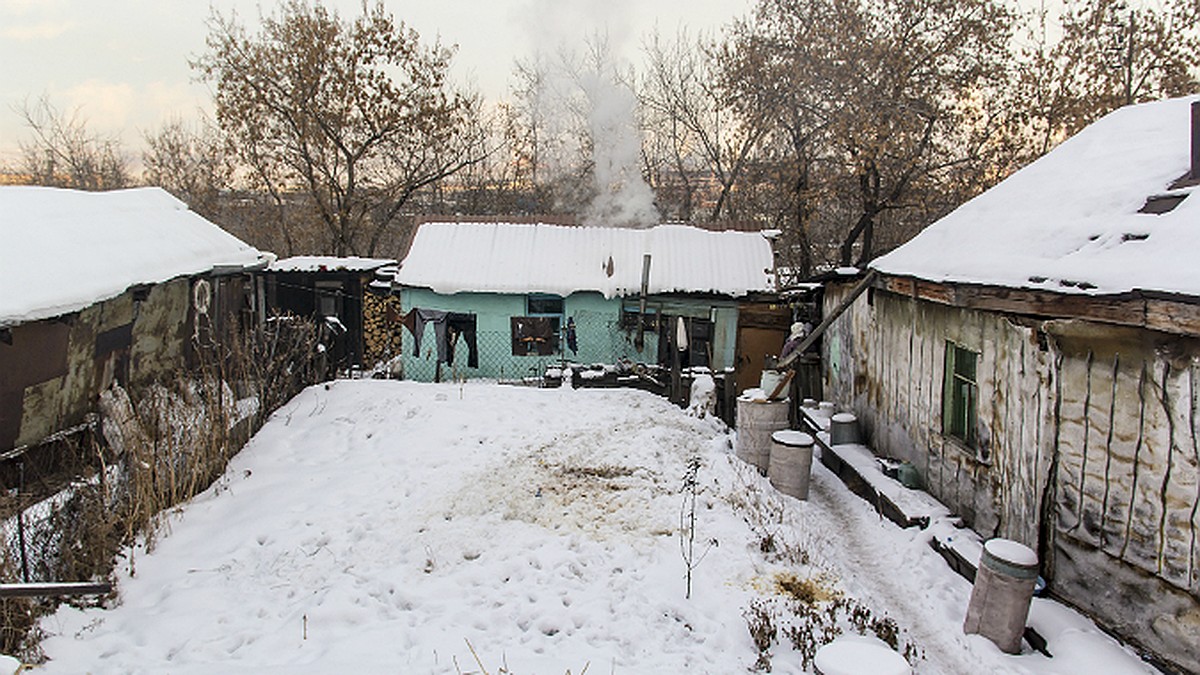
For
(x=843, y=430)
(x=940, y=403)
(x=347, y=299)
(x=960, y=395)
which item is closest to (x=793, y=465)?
(x=940, y=403)

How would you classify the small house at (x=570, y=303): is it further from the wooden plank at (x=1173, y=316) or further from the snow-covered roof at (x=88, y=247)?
the wooden plank at (x=1173, y=316)

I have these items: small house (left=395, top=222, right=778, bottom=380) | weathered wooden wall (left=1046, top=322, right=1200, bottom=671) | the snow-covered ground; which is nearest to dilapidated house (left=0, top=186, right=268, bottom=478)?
the snow-covered ground

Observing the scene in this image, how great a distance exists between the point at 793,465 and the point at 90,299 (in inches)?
302

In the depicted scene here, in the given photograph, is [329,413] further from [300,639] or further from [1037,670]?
[1037,670]

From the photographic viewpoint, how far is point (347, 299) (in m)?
18.2

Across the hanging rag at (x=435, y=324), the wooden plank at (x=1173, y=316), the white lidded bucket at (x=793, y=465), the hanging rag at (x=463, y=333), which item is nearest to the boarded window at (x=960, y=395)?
the white lidded bucket at (x=793, y=465)

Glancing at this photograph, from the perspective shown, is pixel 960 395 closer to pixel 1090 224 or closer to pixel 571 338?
pixel 1090 224

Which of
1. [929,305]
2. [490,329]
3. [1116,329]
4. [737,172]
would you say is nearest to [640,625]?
[1116,329]

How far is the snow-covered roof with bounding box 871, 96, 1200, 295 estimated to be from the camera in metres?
4.89

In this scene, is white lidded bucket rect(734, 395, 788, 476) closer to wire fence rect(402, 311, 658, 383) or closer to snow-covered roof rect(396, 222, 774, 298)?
Result: snow-covered roof rect(396, 222, 774, 298)

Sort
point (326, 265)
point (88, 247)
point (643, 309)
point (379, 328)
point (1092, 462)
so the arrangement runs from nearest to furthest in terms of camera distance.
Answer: point (1092, 462), point (88, 247), point (643, 309), point (326, 265), point (379, 328)

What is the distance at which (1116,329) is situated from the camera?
512 cm

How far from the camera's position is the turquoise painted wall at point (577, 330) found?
15164 millimetres

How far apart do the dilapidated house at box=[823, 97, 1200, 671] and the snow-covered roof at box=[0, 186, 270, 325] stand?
8.47 metres
